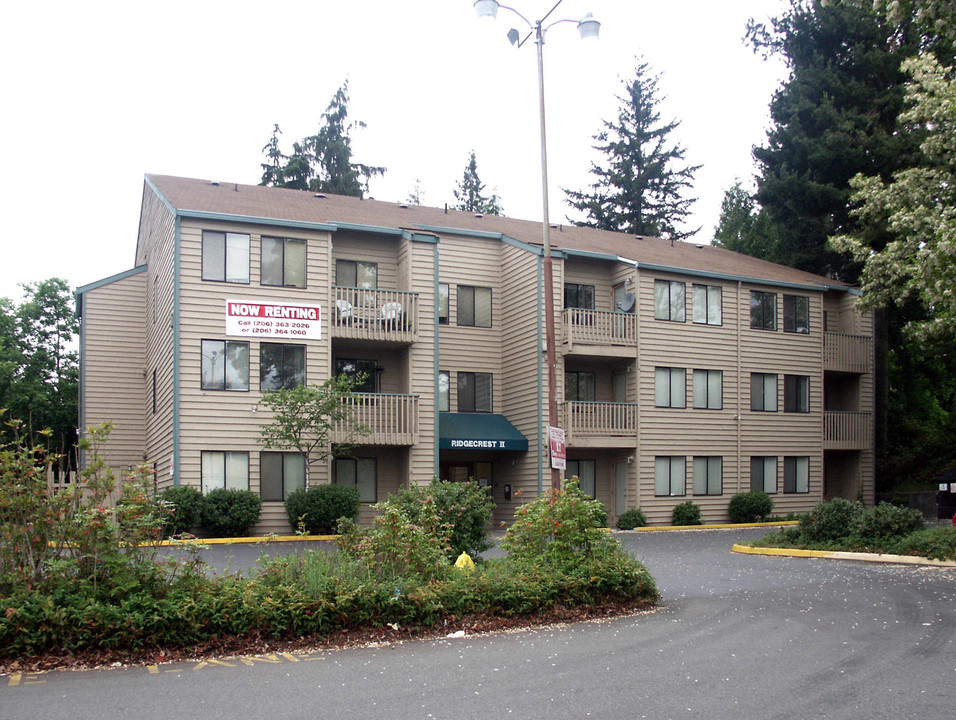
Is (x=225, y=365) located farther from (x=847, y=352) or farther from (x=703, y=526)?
(x=847, y=352)

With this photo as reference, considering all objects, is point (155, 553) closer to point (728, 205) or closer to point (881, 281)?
point (881, 281)

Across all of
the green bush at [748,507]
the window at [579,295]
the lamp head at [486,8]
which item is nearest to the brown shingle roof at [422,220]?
the window at [579,295]

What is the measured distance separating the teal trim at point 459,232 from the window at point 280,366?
20.0 ft

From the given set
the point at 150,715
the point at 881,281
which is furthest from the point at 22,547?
the point at 881,281

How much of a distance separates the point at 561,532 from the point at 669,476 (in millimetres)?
19717

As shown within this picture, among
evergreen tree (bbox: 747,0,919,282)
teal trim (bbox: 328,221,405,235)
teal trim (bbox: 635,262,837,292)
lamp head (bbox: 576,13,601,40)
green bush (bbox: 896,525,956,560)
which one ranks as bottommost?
green bush (bbox: 896,525,956,560)

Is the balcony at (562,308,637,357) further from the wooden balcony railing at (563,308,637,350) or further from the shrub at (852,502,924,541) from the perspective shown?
the shrub at (852,502,924,541)

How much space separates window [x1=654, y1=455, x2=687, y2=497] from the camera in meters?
31.4

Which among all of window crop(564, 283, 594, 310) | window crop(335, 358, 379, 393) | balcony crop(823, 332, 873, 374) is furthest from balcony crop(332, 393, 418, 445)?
balcony crop(823, 332, 873, 374)

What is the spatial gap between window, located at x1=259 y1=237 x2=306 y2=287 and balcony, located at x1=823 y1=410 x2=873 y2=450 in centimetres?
2022

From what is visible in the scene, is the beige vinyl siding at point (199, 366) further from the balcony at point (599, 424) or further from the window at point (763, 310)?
the window at point (763, 310)

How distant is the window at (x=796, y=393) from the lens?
34.7m

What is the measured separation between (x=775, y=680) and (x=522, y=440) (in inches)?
833

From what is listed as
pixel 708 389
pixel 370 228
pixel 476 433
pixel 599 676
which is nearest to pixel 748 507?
pixel 708 389
